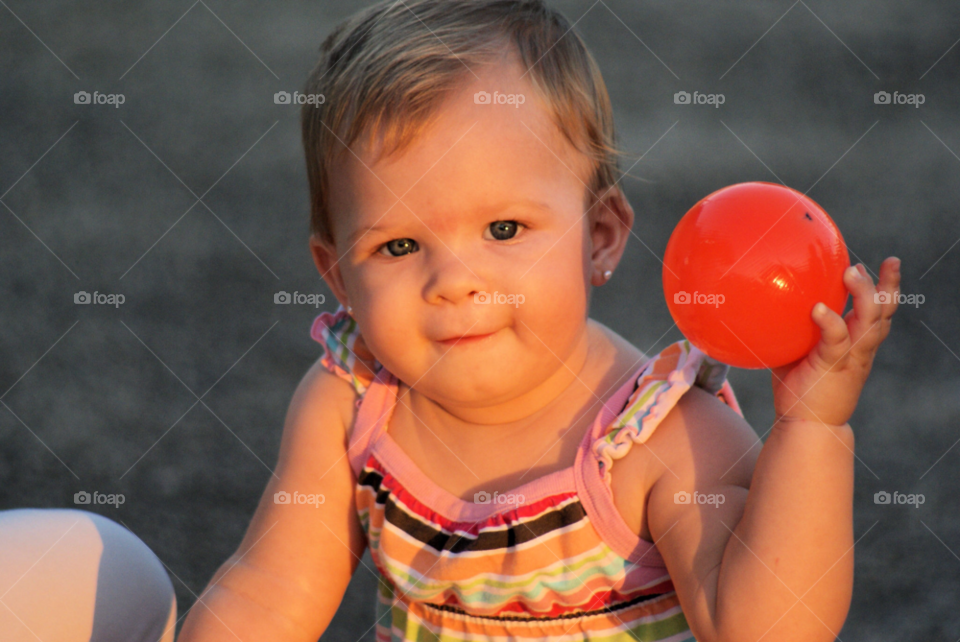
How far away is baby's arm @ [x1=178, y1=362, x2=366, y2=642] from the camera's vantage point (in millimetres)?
1123

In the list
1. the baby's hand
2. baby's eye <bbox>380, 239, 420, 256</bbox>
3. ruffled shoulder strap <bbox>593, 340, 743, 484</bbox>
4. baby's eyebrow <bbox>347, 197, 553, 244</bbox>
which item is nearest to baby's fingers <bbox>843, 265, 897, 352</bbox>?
the baby's hand

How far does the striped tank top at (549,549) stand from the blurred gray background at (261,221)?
550mm

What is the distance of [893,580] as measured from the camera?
5.11ft

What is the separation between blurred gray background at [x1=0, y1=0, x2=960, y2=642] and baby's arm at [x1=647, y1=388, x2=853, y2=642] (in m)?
0.69

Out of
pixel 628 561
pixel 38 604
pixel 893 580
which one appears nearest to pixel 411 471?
pixel 628 561

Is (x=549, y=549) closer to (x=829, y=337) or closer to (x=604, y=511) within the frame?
(x=604, y=511)

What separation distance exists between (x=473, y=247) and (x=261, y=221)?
1.67 m

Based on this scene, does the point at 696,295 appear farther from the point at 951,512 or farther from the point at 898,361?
the point at 898,361

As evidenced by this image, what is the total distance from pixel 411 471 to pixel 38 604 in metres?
0.41

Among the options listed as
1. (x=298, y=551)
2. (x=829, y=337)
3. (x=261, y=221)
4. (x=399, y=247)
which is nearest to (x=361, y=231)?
(x=399, y=247)

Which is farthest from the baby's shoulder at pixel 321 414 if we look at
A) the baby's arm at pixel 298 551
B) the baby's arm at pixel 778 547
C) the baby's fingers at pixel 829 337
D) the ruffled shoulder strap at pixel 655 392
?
the baby's fingers at pixel 829 337

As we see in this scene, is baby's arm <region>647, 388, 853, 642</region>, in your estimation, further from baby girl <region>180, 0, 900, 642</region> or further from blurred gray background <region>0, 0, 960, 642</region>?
blurred gray background <region>0, 0, 960, 642</region>

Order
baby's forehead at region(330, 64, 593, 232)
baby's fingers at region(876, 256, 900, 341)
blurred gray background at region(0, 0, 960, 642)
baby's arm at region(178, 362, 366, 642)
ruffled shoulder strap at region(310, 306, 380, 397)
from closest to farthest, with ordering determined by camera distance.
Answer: baby's fingers at region(876, 256, 900, 341), baby's forehead at region(330, 64, 593, 232), baby's arm at region(178, 362, 366, 642), ruffled shoulder strap at region(310, 306, 380, 397), blurred gray background at region(0, 0, 960, 642)

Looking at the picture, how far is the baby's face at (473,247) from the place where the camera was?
101 centimetres
